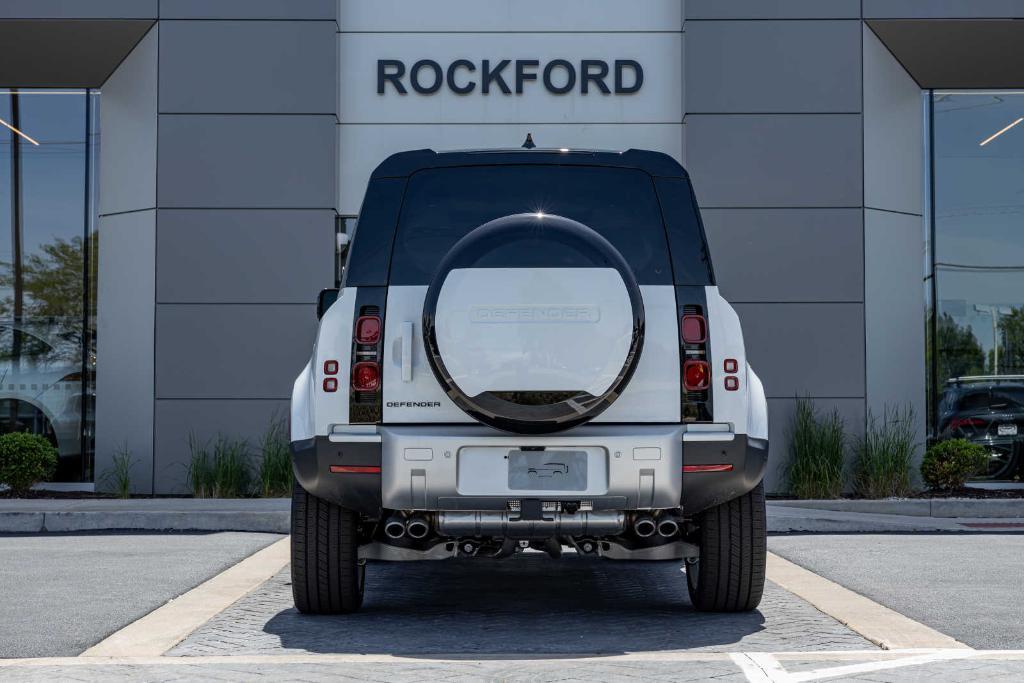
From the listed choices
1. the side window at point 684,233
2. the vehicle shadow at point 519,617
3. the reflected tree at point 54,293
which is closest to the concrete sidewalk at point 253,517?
the vehicle shadow at point 519,617

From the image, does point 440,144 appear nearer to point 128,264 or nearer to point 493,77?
point 493,77

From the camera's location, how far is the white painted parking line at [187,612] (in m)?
5.10

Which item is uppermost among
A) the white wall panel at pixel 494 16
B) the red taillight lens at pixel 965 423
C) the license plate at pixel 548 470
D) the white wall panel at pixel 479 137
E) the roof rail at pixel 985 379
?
the white wall panel at pixel 494 16

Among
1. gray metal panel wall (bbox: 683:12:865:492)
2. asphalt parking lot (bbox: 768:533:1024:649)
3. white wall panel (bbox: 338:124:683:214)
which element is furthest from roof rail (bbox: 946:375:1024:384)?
asphalt parking lot (bbox: 768:533:1024:649)

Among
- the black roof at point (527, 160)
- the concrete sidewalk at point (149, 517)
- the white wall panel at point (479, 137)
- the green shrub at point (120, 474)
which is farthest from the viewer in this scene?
the white wall panel at point (479, 137)

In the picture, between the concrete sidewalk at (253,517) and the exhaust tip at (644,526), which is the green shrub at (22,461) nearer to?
the concrete sidewalk at (253,517)

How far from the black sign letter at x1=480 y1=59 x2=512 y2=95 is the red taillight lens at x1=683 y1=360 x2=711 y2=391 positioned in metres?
9.05

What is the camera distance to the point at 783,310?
13.3 m

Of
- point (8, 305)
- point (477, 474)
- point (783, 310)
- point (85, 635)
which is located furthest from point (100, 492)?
point (477, 474)

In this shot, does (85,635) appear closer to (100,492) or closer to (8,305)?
(100,492)

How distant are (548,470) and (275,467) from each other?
787 cm

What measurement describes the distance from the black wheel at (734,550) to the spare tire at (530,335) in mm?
933

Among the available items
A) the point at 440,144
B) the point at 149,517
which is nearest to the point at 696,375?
the point at 149,517

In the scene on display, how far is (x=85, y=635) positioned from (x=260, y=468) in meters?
7.58
